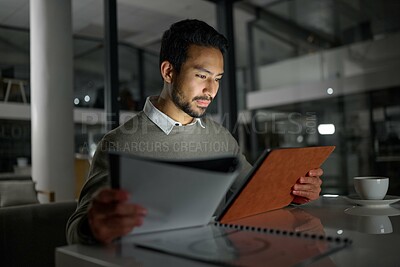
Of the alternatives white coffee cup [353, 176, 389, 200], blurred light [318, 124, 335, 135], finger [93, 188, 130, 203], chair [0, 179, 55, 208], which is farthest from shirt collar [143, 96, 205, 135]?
blurred light [318, 124, 335, 135]

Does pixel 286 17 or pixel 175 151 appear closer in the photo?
pixel 175 151

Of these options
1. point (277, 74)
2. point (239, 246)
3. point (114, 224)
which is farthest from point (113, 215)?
point (277, 74)

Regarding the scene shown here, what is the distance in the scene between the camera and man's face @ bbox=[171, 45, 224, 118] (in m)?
1.31

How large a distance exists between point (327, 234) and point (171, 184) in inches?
12.7

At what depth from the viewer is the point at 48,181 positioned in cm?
375

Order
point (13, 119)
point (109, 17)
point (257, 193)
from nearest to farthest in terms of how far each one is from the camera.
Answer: point (257, 193) → point (13, 119) → point (109, 17)

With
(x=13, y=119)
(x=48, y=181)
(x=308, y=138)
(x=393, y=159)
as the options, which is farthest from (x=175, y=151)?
(x=308, y=138)

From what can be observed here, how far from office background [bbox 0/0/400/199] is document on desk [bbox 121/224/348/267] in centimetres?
298

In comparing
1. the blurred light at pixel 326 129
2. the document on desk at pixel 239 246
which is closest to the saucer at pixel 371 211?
the document on desk at pixel 239 246

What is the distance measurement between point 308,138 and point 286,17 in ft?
5.62

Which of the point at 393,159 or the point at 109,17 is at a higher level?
the point at 109,17

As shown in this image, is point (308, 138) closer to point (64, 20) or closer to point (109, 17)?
point (109, 17)

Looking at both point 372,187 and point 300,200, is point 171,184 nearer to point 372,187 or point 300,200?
point 300,200

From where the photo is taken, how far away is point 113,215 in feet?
2.16
